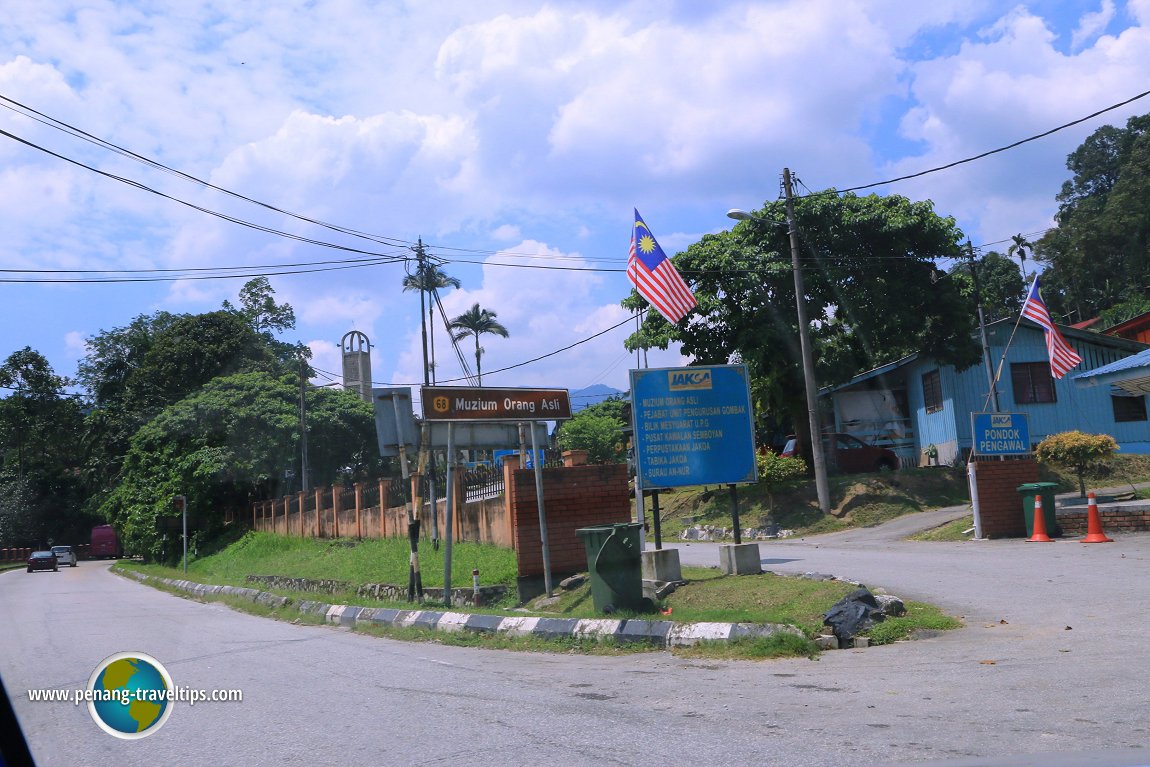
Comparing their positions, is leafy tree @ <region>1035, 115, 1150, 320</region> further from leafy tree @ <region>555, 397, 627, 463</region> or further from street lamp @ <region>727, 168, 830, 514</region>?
street lamp @ <region>727, 168, 830, 514</region>

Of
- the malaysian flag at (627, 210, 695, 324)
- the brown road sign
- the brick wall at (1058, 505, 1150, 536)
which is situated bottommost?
the brick wall at (1058, 505, 1150, 536)

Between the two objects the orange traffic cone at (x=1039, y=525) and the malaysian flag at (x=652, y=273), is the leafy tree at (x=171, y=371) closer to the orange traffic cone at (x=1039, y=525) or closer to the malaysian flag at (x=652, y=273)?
the malaysian flag at (x=652, y=273)

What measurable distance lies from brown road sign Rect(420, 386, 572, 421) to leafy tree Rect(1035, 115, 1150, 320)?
47784 mm

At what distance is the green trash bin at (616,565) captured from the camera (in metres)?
11.1

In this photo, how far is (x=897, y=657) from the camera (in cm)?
835

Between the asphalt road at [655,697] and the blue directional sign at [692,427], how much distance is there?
2714mm

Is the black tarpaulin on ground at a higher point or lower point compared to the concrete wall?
lower

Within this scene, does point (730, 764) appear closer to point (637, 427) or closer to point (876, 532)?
point (637, 427)

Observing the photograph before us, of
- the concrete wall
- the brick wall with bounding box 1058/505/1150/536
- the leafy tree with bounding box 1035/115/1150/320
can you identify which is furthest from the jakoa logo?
the leafy tree with bounding box 1035/115/1150/320

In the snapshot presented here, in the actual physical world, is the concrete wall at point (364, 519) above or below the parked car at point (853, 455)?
below

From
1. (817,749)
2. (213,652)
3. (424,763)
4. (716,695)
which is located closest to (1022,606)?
(716,695)

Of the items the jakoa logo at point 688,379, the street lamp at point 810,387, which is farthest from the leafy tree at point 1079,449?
the jakoa logo at point 688,379

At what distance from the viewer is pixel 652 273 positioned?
20797mm

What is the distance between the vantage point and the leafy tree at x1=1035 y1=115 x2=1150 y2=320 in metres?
51.9
